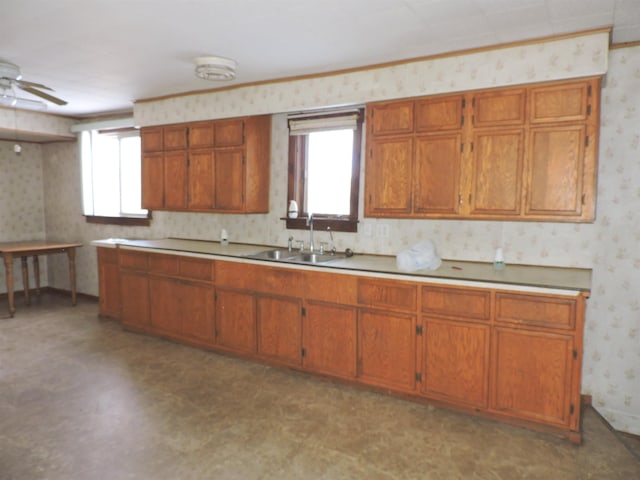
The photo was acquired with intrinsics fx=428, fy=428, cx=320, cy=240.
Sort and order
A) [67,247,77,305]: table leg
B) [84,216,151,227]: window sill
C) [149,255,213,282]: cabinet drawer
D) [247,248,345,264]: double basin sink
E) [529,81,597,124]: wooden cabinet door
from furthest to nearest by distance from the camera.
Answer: [67,247,77,305]: table leg → [84,216,151,227]: window sill → [149,255,213,282]: cabinet drawer → [247,248,345,264]: double basin sink → [529,81,597,124]: wooden cabinet door

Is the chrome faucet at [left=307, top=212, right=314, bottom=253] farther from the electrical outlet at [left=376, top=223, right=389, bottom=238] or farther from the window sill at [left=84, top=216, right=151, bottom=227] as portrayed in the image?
the window sill at [left=84, top=216, right=151, bottom=227]

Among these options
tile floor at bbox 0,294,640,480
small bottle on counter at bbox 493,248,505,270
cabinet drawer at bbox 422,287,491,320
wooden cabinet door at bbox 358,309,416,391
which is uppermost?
small bottle on counter at bbox 493,248,505,270

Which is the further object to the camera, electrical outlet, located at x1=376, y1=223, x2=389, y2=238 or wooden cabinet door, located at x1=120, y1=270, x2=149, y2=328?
wooden cabinet door, located at x1=120, y1=270, x2=149, y2=328

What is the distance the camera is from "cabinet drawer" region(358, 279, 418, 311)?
119 inches

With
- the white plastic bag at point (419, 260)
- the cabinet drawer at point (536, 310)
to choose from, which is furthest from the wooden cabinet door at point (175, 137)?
the cabinet drawer at point (536, 310)

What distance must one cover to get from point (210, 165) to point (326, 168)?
1.22 meters

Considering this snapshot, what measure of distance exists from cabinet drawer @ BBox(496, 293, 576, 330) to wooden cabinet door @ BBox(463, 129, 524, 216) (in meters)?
0.64

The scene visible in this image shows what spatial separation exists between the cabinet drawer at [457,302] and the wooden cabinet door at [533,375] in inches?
6.5

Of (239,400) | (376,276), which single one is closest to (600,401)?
(376,276)

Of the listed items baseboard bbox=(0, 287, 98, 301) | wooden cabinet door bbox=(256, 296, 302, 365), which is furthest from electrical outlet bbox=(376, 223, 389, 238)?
baseboard bbox=(0, 287, 98, 301)

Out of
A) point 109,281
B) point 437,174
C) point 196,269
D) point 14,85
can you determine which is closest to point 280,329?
point 196,269

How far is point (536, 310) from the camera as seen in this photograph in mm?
2652

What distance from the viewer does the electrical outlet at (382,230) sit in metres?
3.78

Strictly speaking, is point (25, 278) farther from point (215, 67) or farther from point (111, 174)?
point (215, 67)
